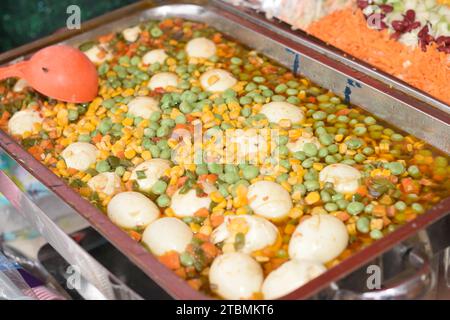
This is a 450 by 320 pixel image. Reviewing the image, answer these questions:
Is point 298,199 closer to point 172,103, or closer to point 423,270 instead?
point 423,270

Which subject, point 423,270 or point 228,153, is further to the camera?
point 228,153

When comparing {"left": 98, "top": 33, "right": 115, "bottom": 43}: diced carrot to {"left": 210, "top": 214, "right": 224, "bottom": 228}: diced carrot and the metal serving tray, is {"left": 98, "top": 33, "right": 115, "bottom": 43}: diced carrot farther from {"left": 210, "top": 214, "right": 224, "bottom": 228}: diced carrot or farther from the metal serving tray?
{"left": 210, "top": 214, "right": 224, "bottom": 228}: diced carrot

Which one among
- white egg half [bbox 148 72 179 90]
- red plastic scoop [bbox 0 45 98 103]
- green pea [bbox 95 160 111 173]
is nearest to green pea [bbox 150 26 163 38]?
white egg half [bbox 148 72 179 90]

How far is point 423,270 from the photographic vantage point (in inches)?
65.1

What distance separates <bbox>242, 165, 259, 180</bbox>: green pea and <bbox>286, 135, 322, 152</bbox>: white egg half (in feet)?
0.54

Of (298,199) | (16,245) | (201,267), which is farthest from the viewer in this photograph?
(16,245)

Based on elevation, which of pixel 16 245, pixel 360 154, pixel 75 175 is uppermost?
pixel 360 154

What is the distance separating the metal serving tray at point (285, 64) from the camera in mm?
1657

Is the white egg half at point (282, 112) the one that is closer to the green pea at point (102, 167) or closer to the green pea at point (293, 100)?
the green pea at point (293, 100)

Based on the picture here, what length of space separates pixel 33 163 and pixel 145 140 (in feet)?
1.25

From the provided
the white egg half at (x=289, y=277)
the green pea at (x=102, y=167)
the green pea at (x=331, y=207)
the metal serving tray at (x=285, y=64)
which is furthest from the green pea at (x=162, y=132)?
the white egg half at (x=289, y=277)

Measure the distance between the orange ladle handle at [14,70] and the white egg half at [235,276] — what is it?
43.6 inches

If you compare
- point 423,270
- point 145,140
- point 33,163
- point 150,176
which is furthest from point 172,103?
point 423,270

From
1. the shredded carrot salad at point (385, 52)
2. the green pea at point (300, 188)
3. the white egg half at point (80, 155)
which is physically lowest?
the white egg half at point (80, 155)
